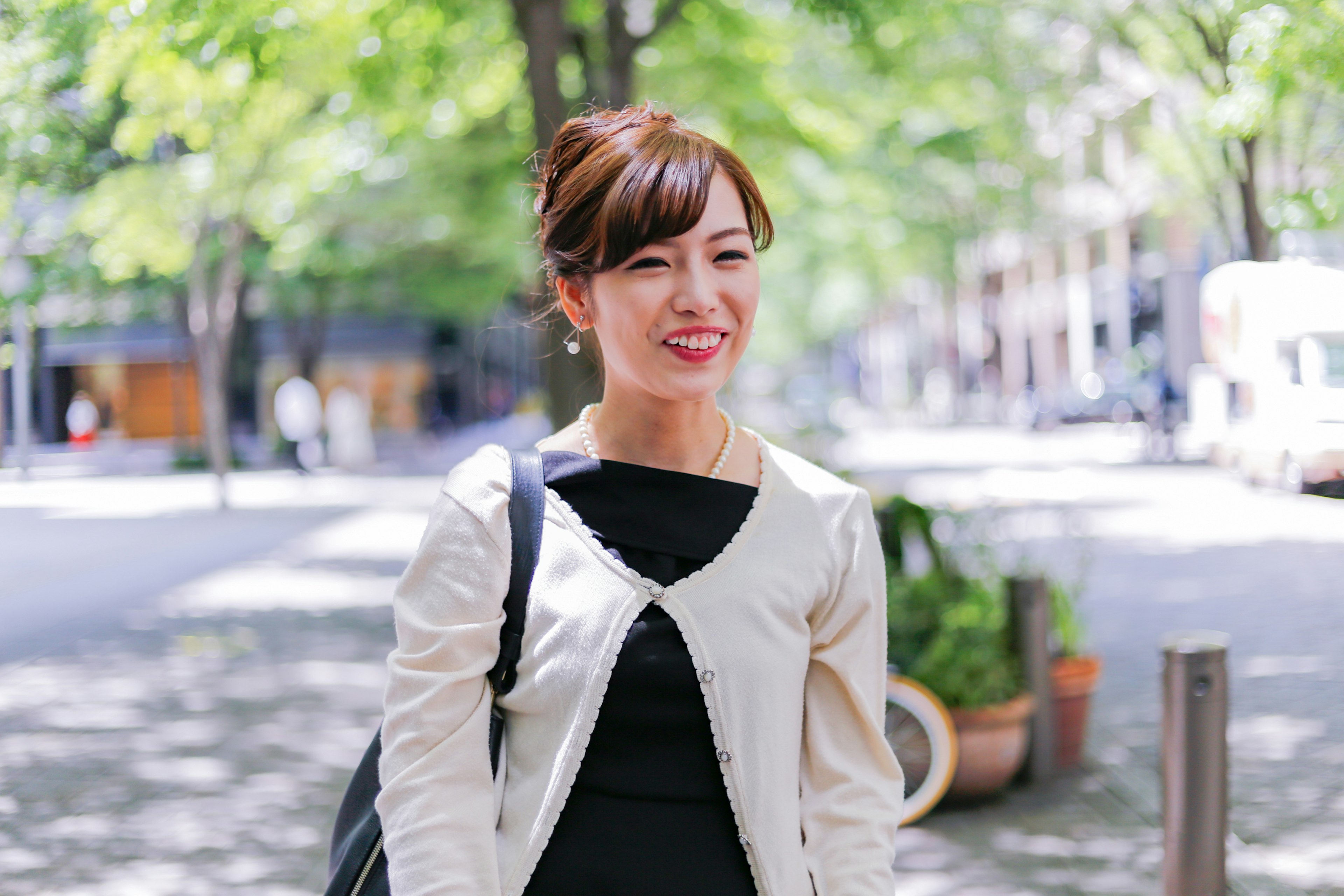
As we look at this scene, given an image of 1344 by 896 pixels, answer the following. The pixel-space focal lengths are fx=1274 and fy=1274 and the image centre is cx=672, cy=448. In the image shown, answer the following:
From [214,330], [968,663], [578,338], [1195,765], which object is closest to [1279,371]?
[1195,765]

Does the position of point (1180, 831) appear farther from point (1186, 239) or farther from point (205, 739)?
point (1186, 239)

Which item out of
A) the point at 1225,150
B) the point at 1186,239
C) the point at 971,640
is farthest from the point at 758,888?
the point at 1186,239

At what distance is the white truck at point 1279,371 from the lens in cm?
358

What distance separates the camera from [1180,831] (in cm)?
370

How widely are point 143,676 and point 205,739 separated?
5.73ft

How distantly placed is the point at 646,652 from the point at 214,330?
62.9ft

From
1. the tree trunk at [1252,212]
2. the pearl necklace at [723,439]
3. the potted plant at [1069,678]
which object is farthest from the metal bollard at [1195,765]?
the pearl necklace at [723,439]

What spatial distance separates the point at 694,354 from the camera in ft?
5.80

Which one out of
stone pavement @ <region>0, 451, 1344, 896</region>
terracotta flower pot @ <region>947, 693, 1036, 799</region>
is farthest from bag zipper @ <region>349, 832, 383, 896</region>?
terracotta flower pot @ <region>947, 693, 1036, 799</region>

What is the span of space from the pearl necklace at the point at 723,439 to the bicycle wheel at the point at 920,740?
322 cm

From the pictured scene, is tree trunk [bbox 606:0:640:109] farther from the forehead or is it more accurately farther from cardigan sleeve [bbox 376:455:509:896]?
cardigan sleeve [bbox 376:455:509:896]

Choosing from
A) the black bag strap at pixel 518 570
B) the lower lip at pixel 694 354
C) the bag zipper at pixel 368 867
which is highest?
the lower lip at pixel 694 354

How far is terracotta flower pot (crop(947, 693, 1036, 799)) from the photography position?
5.22 meters

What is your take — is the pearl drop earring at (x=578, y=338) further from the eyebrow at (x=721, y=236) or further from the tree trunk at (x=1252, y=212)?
the tree trunk at (x=1252, y=212)
